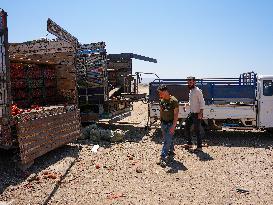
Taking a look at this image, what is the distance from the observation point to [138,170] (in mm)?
7887

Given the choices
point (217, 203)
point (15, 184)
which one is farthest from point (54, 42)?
point (217, 203)

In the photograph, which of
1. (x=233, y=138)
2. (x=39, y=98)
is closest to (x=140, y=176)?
(x=39, y=98)

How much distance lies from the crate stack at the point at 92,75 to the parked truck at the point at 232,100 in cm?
211

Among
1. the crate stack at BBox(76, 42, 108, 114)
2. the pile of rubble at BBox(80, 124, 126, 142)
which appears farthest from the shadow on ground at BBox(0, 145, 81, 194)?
the crate stack at BBox(76, 42, 108, 114)

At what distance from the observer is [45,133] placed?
864 centimetres

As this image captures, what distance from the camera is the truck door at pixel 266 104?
11586 millimetres

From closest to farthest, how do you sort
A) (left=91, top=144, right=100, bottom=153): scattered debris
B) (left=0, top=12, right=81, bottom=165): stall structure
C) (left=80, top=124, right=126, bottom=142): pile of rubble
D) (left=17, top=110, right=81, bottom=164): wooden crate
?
(left=0, top=12, right=81, bottom=165): stall structure
(left=17, top=110, right=81, bottom=164): wooden crate
(left=91, top=144, right=100, bottom=153): scattered debris
(left=80, top=124, right=126, bottom=142): pile of rubble

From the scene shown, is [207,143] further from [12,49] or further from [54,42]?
[12,49]

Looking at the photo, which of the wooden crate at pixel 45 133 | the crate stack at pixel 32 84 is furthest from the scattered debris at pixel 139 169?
the crate stack at pixel 32 84

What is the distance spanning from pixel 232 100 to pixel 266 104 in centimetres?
137

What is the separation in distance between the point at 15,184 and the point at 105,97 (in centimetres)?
696

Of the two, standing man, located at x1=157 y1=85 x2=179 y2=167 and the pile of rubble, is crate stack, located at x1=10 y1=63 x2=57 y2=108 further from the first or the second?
standing man, located at x1=157 y1=85 x2=179 y2=167

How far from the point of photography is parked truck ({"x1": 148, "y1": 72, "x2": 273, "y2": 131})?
1173 centimetres

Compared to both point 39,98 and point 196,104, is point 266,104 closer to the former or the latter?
point 196,104
